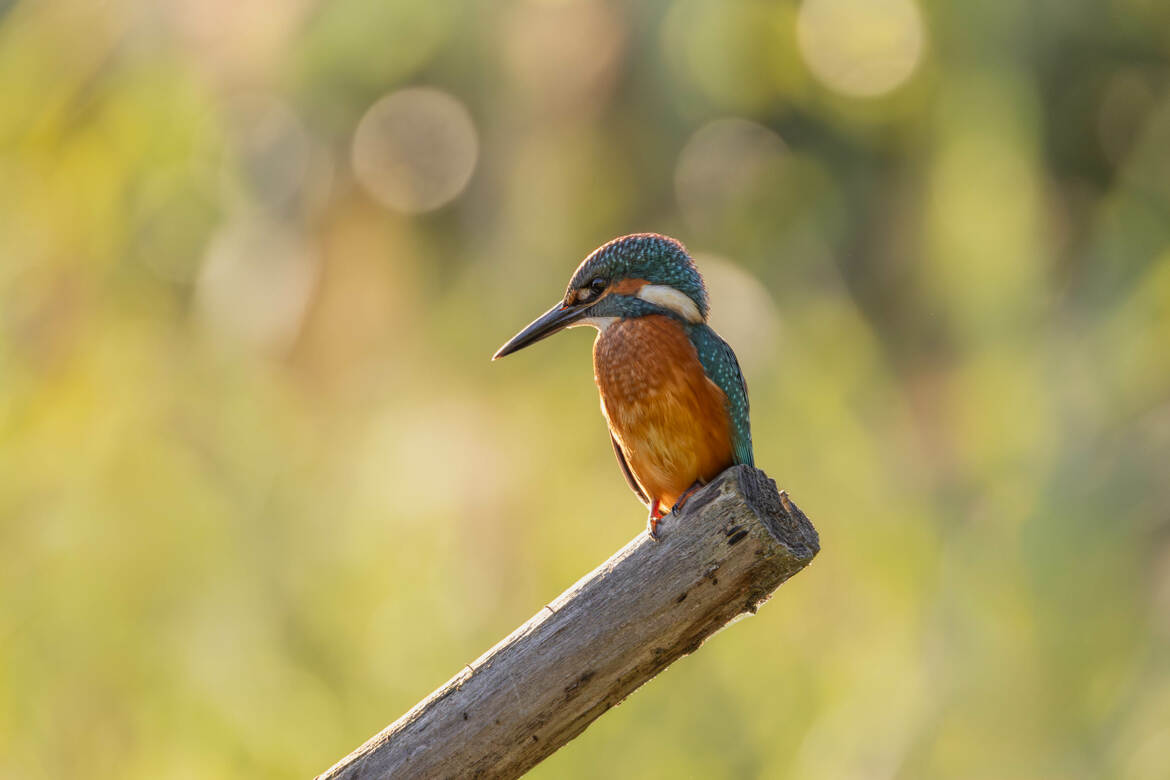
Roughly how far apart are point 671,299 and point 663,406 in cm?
20

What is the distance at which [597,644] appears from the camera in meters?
1.12

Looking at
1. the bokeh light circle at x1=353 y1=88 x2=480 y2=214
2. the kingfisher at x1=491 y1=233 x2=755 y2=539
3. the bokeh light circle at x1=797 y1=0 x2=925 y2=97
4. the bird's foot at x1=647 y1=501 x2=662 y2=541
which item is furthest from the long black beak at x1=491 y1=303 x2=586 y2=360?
the bokeh light circle at x1=353 y1=88 x2=480 y2=214

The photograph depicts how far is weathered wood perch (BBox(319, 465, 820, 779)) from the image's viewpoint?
3.67 ft

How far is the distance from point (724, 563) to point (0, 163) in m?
3.30

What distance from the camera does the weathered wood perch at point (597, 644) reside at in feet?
3.67

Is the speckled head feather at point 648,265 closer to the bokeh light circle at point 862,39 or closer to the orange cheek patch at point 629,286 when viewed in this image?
the orange cheek patch at point 629,286

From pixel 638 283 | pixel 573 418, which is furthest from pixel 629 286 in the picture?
pixel 573 418

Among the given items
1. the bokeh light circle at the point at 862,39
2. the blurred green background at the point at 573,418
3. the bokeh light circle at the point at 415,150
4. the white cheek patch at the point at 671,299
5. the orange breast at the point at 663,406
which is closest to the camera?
the orange breast at the point at 663,406

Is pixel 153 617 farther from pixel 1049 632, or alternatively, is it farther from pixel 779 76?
pixel 779 76

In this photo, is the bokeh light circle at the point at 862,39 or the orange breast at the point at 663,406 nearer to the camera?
the orange breast at the point at 663,406

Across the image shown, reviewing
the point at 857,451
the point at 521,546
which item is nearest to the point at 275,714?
the point at 521,546

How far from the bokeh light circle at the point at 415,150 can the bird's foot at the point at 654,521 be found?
12.5 ft

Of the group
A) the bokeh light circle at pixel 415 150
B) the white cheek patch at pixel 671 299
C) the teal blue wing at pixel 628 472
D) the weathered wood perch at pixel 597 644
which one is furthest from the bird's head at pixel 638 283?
the bokeh light circle at pixel 415 150

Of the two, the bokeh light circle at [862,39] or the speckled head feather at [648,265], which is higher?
the speckled head feather at [648,265]
